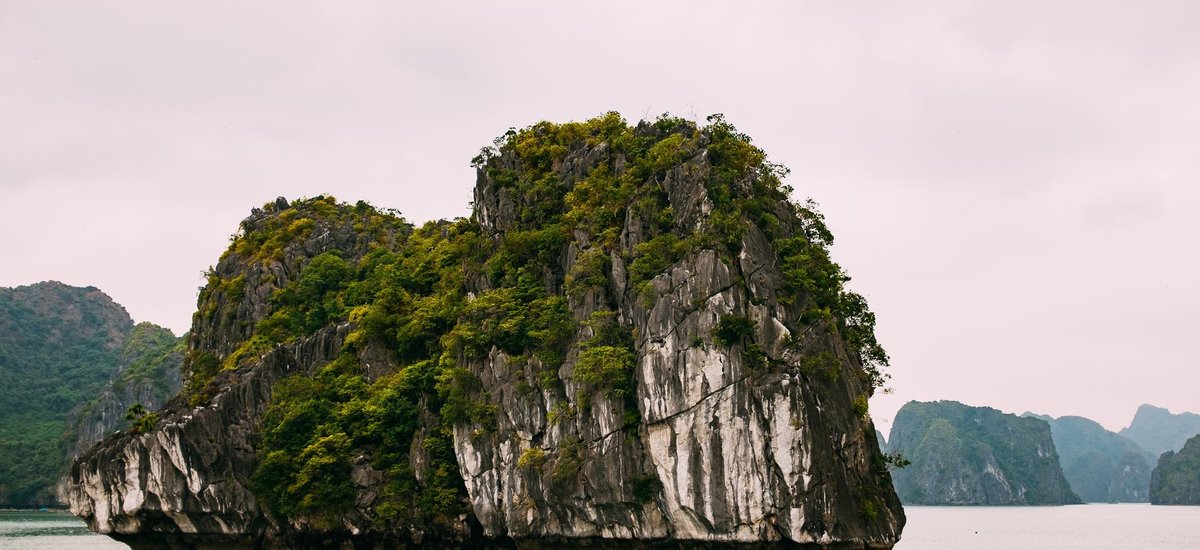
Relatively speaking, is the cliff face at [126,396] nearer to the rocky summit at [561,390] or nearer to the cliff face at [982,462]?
the rocky summit at [561,390]

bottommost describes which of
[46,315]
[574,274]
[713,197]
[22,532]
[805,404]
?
[22,532]

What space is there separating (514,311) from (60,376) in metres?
101

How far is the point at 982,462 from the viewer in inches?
5315

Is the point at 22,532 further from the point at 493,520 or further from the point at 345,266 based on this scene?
the point at 493,520

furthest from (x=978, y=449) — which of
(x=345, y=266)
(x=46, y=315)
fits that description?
(x=46, y=315)

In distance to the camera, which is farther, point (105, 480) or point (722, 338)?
point (105, 480)

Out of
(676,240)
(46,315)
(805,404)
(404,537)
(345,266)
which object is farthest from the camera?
(46,315)

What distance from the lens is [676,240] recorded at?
93.4 ft

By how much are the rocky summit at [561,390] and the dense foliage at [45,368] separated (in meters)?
62.8

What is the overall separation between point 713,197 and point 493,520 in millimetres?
12218

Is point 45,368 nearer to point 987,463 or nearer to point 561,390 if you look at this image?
point 561,390

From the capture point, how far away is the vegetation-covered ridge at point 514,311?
2841 cm

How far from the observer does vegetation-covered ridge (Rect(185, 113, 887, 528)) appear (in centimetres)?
2841

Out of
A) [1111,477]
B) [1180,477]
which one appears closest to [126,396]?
[1180,477]
